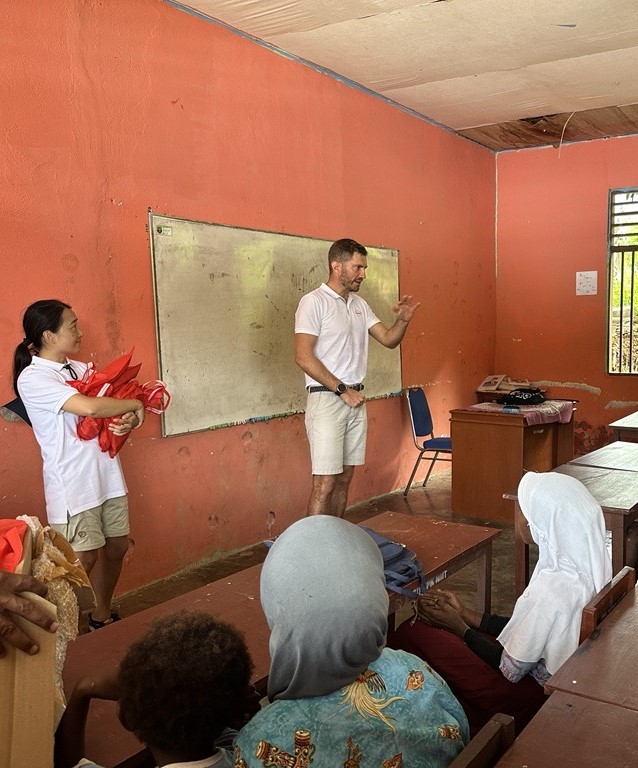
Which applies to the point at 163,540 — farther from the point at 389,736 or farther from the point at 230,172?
the point at 389,736

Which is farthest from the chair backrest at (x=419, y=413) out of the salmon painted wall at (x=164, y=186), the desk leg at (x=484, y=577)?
the desk leg at (x=484, y=577)

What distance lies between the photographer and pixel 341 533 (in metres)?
1.18

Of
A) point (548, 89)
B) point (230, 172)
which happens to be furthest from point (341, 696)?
point (548, 89)

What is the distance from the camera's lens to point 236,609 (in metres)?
1.92

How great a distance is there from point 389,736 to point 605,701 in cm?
47

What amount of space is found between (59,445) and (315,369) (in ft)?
4.85

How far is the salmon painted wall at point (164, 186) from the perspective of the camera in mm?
3043

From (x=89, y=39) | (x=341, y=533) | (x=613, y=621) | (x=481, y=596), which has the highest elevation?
(x=89, y=39)

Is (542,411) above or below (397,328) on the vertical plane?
below

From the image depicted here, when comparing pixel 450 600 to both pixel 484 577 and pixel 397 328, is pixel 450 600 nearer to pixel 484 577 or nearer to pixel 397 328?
pixel 484 577

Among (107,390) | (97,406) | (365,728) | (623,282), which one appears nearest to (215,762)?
(365,728)

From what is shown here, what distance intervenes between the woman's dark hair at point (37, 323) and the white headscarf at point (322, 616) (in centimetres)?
189

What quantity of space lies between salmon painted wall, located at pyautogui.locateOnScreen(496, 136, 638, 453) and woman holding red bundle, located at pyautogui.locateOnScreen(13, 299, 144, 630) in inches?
208

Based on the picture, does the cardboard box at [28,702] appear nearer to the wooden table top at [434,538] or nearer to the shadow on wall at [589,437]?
the wooden table top at [434,538]
